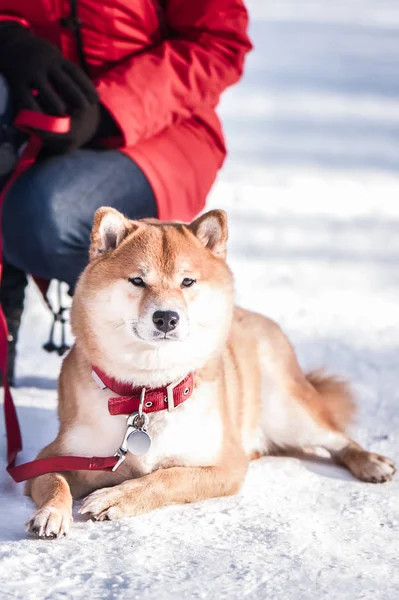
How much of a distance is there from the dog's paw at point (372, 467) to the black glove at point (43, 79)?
1407mm

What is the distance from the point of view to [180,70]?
3.14m

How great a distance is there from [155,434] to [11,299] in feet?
3.99

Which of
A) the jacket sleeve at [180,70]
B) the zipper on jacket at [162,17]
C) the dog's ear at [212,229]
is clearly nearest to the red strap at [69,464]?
the dog's ear at [212,229]

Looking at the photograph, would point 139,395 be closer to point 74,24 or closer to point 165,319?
point 165,319

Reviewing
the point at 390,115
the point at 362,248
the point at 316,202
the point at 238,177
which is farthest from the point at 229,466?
the point at 390,115

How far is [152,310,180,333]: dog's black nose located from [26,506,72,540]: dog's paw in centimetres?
50

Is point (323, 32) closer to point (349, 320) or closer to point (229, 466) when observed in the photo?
point (349, 320)

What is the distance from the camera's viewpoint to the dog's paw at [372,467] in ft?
9.02

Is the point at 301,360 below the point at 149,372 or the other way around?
below

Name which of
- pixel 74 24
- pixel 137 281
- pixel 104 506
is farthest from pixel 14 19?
pixel 104 506

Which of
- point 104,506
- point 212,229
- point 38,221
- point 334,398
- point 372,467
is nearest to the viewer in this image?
point 104,506

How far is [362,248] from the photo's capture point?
5.26 metres

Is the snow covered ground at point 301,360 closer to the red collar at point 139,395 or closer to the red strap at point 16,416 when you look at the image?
the red strap at point 16,416

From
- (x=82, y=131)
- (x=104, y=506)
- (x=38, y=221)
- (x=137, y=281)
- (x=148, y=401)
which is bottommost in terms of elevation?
(x=104, y=506)
